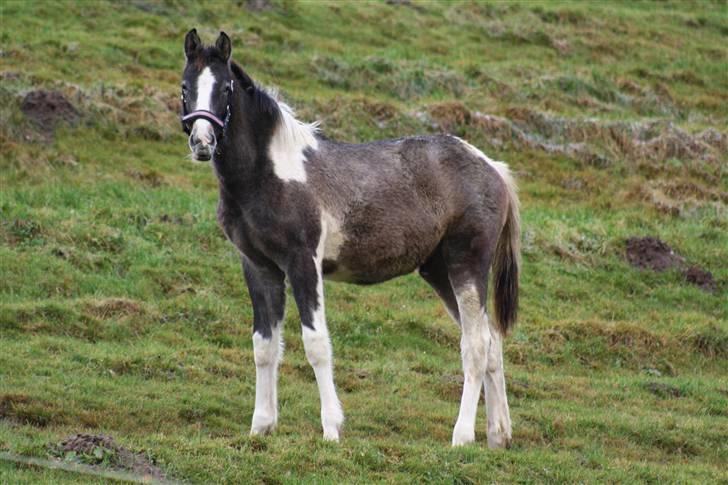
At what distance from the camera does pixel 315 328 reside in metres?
11.2

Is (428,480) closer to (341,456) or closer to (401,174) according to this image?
(341,456)

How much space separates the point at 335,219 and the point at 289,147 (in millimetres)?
846

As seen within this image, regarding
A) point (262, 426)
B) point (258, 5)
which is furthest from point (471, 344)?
point (258, 5)

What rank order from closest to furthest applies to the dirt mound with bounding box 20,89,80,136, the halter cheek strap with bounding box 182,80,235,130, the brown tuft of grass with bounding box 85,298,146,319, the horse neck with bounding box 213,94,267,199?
the halter cheek strap with bounding box 182,80,235,130, the horse neck with bounding box 213,94,267,199, the brown tuft of grass with bounding box 85,298,146,319, the dirt mound with bounding box 20,89,80,136

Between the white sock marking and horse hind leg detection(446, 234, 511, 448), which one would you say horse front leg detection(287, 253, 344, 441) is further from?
horse hind leg detection(446, 234, 511, 448)

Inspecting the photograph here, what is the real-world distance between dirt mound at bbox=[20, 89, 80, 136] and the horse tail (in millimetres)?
13209

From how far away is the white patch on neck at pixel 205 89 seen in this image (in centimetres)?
1087

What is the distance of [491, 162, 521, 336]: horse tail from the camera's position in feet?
42.5

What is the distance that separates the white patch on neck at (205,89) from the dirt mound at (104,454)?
10.2 feet

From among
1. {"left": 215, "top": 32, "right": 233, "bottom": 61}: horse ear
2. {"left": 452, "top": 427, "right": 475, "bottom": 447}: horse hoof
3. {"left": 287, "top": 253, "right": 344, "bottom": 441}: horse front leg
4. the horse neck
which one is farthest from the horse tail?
{"left": 215, "top": 32, "right": 233, "bottom": 61}: horse ear

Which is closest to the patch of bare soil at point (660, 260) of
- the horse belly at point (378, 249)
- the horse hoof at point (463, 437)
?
the horse belly at point (378, 249)

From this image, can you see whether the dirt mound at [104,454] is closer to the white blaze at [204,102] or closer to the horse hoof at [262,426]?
the horse hoof at [262,426]

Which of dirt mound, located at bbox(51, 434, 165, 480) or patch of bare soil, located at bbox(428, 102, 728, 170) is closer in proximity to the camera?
dirt mound, located at bbox(51, 434, 165, 480)

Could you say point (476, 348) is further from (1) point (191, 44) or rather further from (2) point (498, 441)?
(1) point (191, 44)
